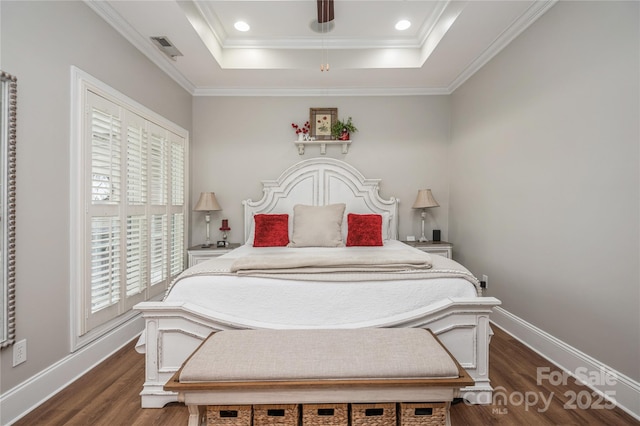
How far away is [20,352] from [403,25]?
388 centimetres

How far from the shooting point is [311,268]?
1953 mm

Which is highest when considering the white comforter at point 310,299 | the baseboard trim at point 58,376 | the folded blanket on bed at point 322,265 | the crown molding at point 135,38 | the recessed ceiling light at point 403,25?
the recessed ceiling light at point 403,25

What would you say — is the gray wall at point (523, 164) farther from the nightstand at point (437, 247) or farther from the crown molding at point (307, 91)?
the crown molding at point (307, 91)

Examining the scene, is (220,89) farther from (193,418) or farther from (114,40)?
(193,418)

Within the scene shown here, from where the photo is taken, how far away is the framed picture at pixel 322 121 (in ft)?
13.1

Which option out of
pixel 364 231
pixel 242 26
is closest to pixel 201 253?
pixel 364 231

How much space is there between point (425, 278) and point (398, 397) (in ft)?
2.35

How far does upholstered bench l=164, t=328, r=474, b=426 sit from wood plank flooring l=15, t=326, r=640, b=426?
0.44 metres

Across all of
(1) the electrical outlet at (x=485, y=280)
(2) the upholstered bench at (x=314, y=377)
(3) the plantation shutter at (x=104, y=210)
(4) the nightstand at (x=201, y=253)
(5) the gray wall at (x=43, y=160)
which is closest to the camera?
(2) the upholstered bench at (x=314, y=377)

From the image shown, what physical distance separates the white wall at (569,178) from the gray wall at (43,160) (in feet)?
11.1

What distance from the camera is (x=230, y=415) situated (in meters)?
1.43

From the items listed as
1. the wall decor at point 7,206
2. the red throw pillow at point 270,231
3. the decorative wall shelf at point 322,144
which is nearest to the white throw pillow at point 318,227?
the red throw pillow at point 270,231

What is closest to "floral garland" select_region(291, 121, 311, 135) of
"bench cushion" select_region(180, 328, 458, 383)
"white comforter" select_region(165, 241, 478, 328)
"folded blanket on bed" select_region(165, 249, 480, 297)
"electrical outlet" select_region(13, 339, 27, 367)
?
"folded blanket on bed" select_region(165, 249, 480, 297)

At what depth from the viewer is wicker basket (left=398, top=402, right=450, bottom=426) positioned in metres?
1.44
